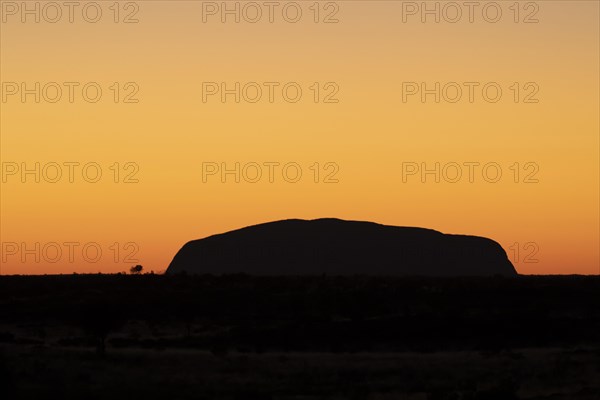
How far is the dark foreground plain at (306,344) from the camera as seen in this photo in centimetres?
4812

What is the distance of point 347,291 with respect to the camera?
109m

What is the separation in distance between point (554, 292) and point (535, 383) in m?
62.7

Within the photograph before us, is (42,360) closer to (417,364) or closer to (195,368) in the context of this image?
(195,368)

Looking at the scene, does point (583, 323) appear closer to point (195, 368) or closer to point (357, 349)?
point (357, 349)

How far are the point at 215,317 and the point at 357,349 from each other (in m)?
24.6

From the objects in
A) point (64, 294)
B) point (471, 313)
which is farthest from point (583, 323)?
point (64, 294)

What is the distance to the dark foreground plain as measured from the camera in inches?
1895

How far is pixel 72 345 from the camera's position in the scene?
7031cm

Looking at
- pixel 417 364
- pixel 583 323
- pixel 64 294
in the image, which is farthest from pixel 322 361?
pixel 64 294

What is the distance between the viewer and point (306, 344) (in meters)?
69.8

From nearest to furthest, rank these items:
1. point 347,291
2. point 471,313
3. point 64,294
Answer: point 471,313 → point 347,291 → point 64,294

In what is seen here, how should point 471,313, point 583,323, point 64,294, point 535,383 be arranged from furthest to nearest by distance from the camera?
point 64,294 < point 471,313 < point 583,323 < point 535,383

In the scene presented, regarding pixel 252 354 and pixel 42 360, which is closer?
A: pixel 42 360

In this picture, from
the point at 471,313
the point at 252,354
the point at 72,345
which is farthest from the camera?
the point at 471,313
